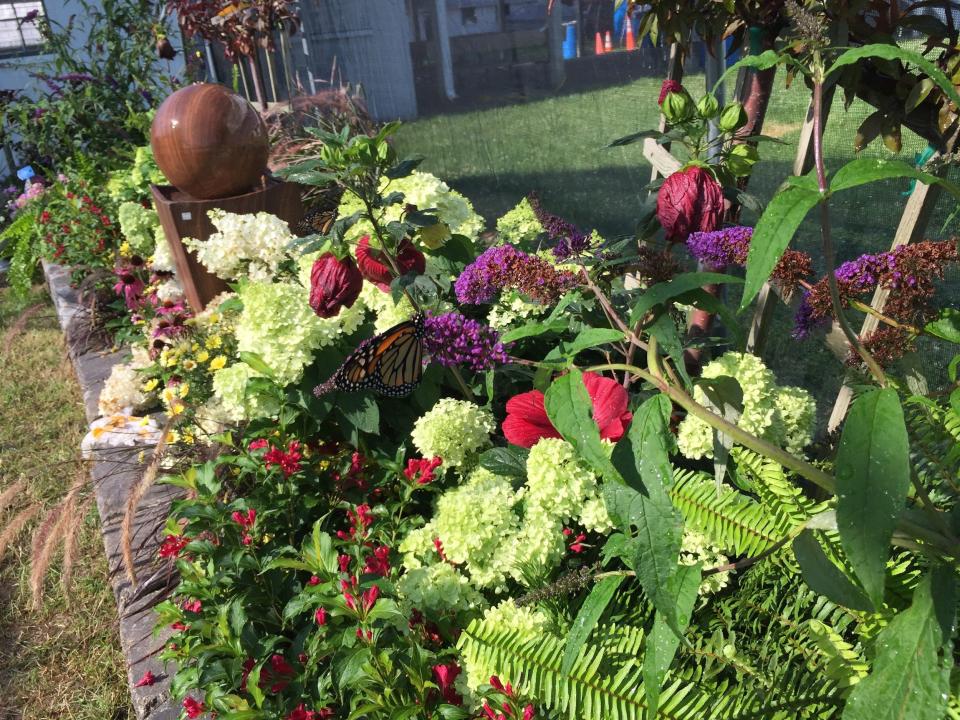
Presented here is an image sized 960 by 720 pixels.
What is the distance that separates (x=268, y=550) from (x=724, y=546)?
1.04 meters

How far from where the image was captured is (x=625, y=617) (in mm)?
1527

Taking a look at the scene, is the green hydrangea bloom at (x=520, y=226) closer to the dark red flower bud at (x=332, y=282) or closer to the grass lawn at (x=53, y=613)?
the dark red flower bud at (x=332, y=282)

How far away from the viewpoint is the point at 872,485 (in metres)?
0.73

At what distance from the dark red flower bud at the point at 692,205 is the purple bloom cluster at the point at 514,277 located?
8.8 inches

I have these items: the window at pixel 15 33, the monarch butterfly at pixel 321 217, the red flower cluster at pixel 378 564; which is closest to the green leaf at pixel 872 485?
the red flower cluster at pixel 378 564

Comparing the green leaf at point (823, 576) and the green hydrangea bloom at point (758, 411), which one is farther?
the green hydrangea bloom at point (758, 411)

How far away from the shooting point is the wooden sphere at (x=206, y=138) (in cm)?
291

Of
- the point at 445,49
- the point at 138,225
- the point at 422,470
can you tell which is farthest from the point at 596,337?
the point at 445,49

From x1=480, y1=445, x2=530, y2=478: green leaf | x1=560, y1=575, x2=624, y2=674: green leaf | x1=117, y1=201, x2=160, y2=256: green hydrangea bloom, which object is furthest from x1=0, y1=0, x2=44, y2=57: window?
x1=560, y1=575, x2=624, y2=674: green leaf

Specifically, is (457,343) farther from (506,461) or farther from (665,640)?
(665,640)

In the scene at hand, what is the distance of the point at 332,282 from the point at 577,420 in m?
0.83

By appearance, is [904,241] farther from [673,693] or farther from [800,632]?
[673,693]

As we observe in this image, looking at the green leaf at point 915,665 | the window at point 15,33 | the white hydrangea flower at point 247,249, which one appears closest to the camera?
the green leaf at point 915,665

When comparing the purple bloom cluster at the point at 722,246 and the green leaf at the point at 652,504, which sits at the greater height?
the purple bloom cluster at the point at 722,246
